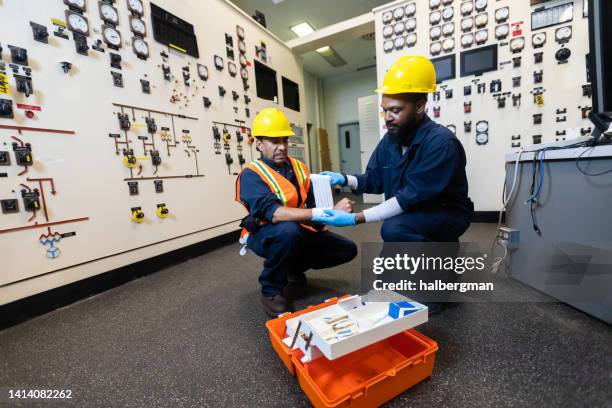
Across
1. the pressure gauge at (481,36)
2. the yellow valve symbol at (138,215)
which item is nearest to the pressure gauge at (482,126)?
the pressure gauge at (481,36)

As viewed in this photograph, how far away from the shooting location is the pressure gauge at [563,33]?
8.00 feet

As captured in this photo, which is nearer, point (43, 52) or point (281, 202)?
point (281, 202)

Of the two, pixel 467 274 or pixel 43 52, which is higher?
pixel 43 52

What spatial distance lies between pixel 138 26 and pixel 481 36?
3245 millimetres

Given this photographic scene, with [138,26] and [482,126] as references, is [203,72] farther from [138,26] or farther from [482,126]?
[482,126]

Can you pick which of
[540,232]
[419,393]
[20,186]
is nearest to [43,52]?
[20,186]

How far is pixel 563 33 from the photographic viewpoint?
2.46m

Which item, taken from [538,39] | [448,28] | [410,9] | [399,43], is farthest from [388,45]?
[538,39]

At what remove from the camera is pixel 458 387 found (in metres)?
0.81

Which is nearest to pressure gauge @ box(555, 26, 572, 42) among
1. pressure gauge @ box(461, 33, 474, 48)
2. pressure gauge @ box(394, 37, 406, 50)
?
pressure gauge @ box(461, 33, 474, 48)

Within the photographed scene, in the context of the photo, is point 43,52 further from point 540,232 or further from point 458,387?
point 540,232

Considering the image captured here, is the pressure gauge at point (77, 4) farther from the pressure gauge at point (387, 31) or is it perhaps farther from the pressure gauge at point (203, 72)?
the pressure gauge at point (387, 31)

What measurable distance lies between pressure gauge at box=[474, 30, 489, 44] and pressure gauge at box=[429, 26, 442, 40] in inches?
14.6

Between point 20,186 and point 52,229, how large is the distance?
281mm
